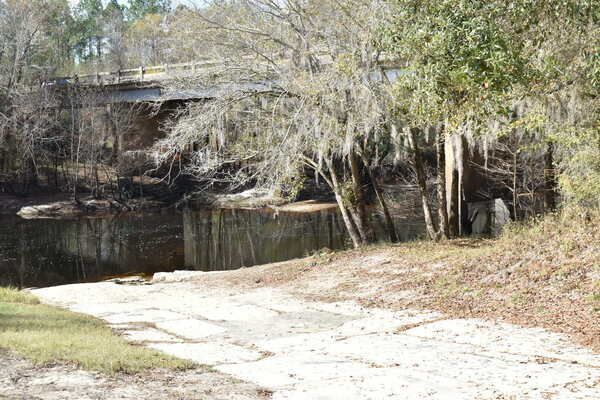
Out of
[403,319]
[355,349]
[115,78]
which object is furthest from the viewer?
[115,78]

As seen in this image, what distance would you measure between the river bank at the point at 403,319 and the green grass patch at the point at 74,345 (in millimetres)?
486

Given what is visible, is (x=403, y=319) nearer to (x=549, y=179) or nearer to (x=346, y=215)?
(x=346, y=215)

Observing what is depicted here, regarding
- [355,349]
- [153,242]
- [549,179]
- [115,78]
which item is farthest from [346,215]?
[115,78]

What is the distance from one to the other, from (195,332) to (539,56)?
23.2 feet

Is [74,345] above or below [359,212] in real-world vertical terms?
below

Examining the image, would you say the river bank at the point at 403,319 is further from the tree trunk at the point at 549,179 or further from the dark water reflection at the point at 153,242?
the dark water reflection at the point at 153,242

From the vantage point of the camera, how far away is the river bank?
702 cm

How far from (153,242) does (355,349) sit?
77.9 ft

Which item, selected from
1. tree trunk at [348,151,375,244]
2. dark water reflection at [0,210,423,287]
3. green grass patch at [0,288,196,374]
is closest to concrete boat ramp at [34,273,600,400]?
green grass patch at [0,288,196,374]

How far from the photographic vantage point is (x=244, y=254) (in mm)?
27438

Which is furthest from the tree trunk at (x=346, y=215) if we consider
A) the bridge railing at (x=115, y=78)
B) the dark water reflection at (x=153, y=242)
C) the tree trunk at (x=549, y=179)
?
the bridge railing at (x=115, y=78)

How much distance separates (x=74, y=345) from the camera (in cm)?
805

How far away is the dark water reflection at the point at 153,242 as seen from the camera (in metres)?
25.6

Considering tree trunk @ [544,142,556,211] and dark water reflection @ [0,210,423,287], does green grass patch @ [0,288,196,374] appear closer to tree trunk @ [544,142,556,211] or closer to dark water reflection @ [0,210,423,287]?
dark water reflection @ [0,210,423,287]
